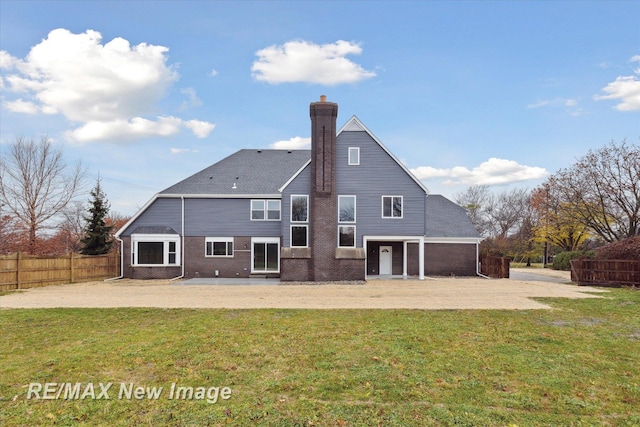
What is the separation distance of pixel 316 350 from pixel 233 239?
18973 mm

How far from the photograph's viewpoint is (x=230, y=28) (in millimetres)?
17422

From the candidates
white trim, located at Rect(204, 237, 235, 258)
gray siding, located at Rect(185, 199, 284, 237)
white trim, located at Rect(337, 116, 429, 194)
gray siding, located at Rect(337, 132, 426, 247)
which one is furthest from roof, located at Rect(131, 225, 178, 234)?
white trim, located at Rect(337, 116, 429, 194)

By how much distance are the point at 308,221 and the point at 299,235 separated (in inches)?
38.6

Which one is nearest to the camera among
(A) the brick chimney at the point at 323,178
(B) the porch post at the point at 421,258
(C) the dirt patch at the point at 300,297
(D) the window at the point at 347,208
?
(C) the dirt patch at the point at 300,297

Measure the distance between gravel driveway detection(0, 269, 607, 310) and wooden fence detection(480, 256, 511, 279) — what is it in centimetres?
573

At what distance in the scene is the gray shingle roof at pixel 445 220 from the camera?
28.0 metres

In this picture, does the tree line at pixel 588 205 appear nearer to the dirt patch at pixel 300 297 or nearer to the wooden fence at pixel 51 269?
the dirt patch at pixel 300 297

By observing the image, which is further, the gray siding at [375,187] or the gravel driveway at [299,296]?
the gray siding at [375,187]

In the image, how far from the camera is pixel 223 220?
86.3ft

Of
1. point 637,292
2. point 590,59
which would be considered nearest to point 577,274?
point 637,292

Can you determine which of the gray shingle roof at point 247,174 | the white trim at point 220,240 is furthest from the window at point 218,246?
the gray shingle roof at point 247,174

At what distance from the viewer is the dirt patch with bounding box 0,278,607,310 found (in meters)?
14.4

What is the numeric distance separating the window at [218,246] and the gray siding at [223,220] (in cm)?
26

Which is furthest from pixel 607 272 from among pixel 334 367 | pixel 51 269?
pixel 51 269
